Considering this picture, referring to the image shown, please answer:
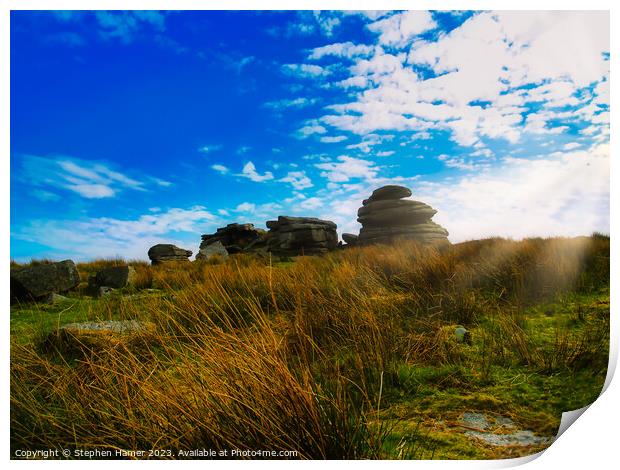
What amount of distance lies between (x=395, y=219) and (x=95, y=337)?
1532cm

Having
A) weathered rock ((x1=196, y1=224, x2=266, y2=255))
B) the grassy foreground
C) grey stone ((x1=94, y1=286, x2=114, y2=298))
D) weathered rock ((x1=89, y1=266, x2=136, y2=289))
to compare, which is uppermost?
weathered rock ((x1=196, y1=224, x2=266, y2=255))

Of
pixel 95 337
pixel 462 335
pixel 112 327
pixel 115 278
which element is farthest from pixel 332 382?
pixel 115 278

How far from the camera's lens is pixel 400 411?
76.5 inches

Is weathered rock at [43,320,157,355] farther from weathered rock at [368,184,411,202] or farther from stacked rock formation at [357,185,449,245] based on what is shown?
weathered rock at [368,184,411,202]

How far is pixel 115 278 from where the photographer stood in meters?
7.85

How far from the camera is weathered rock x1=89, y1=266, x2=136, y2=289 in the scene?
7.77 metres

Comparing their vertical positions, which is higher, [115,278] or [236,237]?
[236,237]

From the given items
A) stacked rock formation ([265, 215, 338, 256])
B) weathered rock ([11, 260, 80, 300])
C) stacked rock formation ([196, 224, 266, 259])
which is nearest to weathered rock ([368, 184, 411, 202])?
stacked rock formation ([265, 215, 338, 256])

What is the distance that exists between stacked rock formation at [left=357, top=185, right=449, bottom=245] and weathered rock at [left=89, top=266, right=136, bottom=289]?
10958 mm

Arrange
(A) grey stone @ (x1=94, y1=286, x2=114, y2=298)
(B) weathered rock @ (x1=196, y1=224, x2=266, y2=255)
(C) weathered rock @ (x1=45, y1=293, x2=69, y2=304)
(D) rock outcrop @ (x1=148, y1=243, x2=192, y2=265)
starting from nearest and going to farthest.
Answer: (C) weathered rock @ (x1=45, y1=293, x2=69, y2=304) < (A) grey stone @ (x1=94, y1=286, x2=114, y2=298) < (D) rock outcrop @ (x1=148, y1=243, x2=192, y2=265) < (B) weathered rock @ (x1=196, y1=224, x2=266, y2=255)

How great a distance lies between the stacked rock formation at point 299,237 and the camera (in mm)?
16594

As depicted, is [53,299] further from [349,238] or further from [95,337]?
[349,238]

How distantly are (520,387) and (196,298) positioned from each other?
10.1 feet

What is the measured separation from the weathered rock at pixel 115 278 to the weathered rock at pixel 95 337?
4.76 meters
